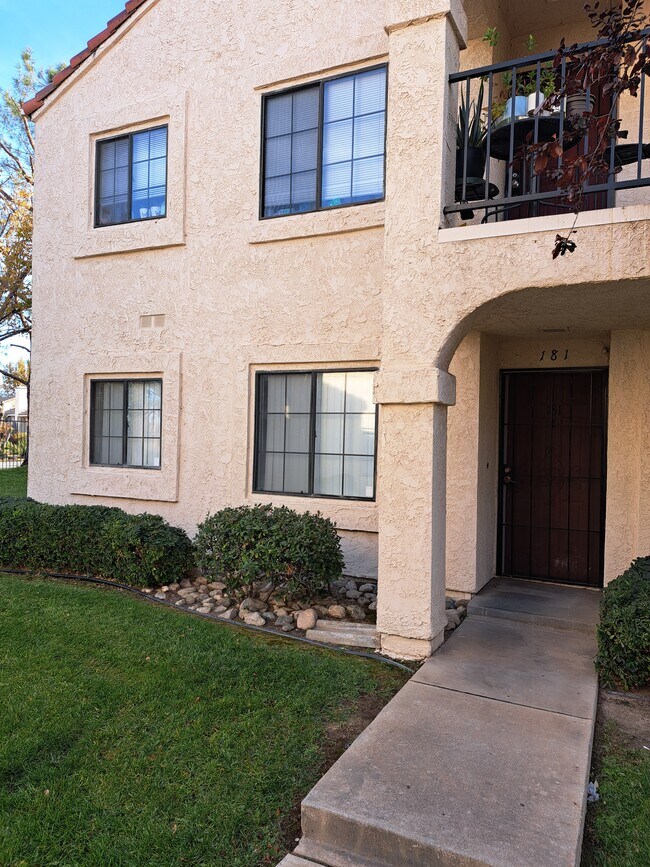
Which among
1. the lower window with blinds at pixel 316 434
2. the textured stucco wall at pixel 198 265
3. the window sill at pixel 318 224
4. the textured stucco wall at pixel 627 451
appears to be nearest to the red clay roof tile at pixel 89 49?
the textured stucco wall at pixel 198 265

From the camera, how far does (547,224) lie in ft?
14.2

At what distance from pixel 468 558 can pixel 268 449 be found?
2.86 m

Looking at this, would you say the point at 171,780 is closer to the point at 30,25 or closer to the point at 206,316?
the point at 206,316

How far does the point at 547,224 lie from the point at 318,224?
11.0 ft

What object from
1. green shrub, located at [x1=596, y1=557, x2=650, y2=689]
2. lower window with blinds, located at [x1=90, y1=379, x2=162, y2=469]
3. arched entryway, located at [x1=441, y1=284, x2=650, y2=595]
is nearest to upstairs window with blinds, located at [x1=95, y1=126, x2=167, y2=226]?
lower window with blinds, located at [x1=90, y1=379, x2=162, y2=469]

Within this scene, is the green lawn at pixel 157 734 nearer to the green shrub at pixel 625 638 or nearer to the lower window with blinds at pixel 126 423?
the green shrub at pixel 625 638

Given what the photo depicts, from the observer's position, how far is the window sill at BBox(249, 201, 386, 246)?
680 cm

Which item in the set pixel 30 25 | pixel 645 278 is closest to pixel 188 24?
pixel 645 278

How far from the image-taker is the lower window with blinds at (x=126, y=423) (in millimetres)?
8633

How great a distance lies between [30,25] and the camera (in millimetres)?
21203

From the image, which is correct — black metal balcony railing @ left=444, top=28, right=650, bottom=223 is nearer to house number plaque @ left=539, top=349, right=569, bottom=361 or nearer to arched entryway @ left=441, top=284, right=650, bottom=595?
arched entryway @ left=441, top=284, right=650, bottom=595

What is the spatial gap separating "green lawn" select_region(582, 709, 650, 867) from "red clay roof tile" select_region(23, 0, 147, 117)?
10.2m

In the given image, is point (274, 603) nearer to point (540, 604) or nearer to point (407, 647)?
point (407, 647)

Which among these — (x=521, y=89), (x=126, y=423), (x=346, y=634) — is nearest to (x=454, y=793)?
(x=346, y=634)
